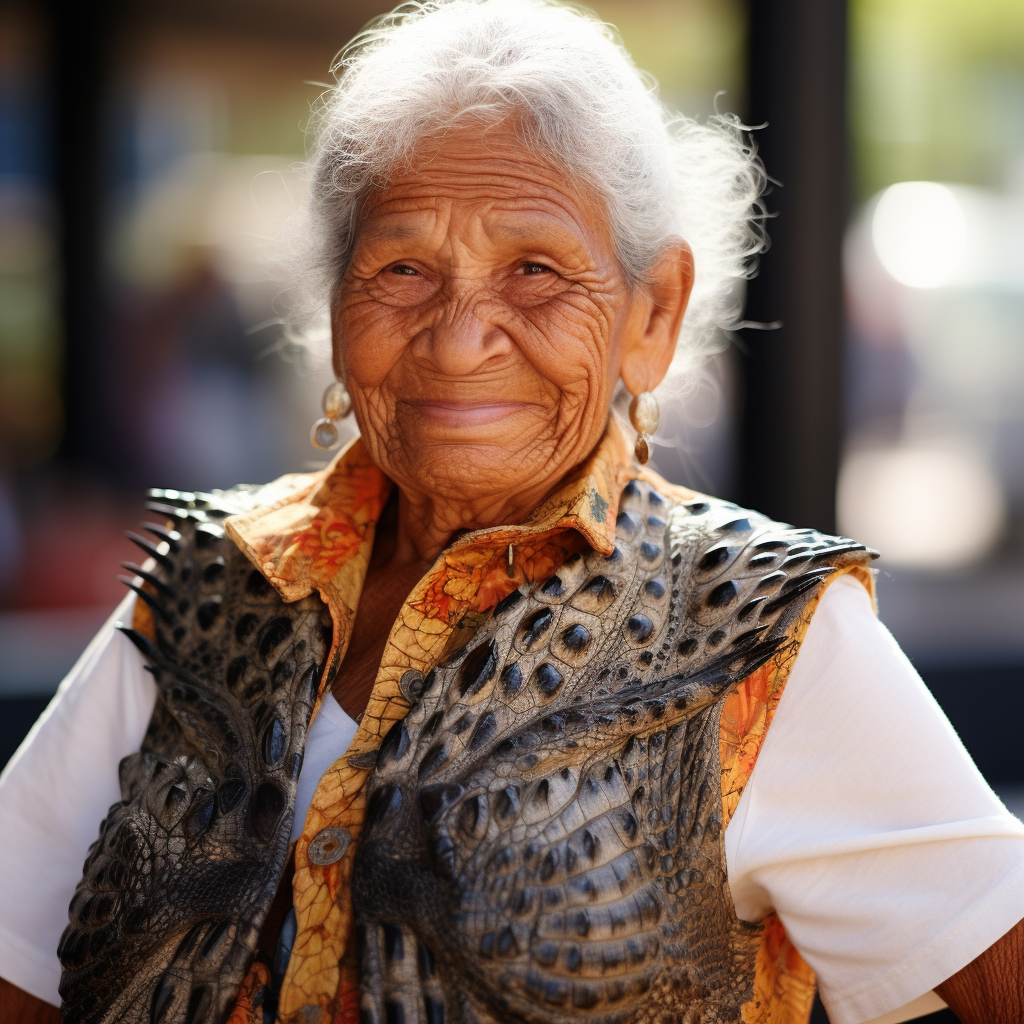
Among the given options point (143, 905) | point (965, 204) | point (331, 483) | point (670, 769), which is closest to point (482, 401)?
point (331, 483)

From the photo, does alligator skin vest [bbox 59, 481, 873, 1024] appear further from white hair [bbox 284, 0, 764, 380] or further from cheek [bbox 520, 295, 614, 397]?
white hair [bbox 284, 0, 764, 380]

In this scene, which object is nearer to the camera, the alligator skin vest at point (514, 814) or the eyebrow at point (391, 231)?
the alligator skin vest at point (514, 814)

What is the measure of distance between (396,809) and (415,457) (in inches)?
20.5

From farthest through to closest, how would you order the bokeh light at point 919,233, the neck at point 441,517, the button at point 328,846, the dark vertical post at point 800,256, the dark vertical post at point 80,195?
1. the bokeh light at point 919,233
2. the dark vertical post at point 80,195
3. the dark vertical post at point 800,256
4. the neck at point 441,517
5. the button at point 328,846

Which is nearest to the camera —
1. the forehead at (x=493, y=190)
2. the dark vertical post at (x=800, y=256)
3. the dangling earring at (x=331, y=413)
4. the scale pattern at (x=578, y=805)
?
the scale pattern at (x=578, y=805)

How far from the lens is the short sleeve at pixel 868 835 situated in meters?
1.30

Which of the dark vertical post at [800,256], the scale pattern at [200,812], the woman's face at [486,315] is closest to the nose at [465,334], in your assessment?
the woman's face at [486,315]

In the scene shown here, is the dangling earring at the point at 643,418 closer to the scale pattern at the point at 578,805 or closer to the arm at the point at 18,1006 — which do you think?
the scale pattern at the point at 578,805

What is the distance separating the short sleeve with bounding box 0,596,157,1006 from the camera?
1.69m

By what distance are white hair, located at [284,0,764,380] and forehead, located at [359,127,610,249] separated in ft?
0.06

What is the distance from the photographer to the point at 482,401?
61.6 inches

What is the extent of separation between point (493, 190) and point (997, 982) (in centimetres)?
122

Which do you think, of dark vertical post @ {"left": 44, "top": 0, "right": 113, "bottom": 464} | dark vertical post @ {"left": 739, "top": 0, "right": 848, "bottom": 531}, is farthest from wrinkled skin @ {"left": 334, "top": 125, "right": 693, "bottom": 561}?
dark vertical post @ {"left": 44, "top": 0, "right": 113, "bottom": 464}

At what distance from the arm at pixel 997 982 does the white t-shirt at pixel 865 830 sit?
0.03m
